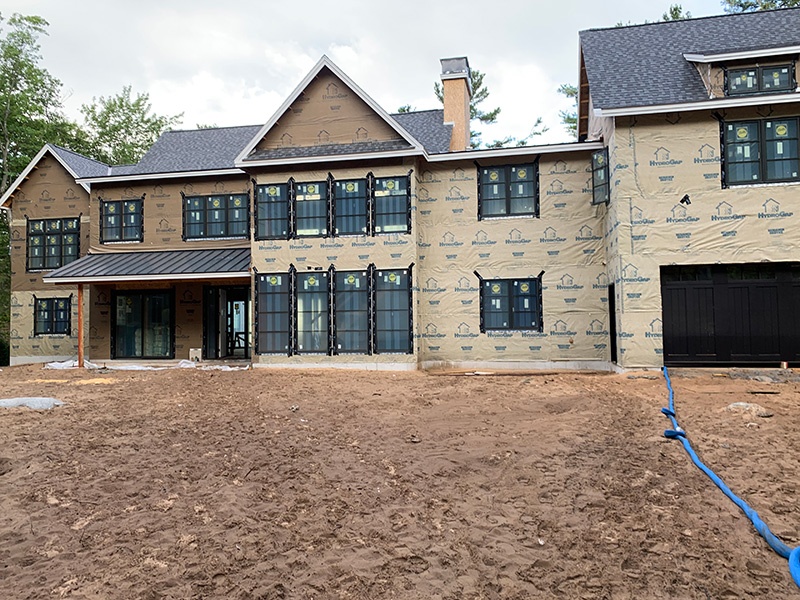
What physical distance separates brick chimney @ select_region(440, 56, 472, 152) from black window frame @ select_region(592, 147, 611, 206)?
5.55 m

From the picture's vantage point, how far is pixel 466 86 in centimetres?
1880

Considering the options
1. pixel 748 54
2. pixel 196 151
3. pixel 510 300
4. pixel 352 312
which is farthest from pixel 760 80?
pixel 196 151

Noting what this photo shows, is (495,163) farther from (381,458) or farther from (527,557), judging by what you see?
(527,557)

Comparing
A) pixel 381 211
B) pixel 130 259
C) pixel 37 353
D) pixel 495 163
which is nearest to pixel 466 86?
pixel 495 163

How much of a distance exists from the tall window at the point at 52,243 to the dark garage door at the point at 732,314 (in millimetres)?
18319

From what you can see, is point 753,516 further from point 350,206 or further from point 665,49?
point 665,49

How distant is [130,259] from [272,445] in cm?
1264

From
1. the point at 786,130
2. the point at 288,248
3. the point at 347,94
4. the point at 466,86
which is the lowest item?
the point at 288,248

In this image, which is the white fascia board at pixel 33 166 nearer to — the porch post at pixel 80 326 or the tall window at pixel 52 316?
the tall window at pixel 52 316

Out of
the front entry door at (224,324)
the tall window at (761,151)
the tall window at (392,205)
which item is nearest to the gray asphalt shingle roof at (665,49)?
the tall window at (761,151)

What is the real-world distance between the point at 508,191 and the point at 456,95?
5.46 meters

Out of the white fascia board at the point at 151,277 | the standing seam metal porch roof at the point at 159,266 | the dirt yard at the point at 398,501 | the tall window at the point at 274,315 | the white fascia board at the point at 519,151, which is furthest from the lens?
the standing seam metal porch roof at the point at 159,266

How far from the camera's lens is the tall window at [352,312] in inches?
573

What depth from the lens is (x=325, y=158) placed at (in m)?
14.5
